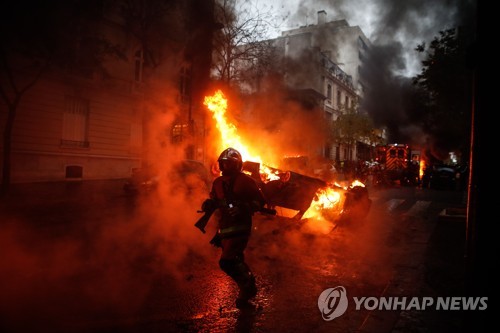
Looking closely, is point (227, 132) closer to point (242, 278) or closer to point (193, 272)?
point (193, 272)

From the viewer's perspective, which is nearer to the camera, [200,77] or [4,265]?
[4,265]

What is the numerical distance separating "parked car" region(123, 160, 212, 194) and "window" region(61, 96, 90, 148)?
6.88m

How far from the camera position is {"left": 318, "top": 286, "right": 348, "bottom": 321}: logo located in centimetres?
377

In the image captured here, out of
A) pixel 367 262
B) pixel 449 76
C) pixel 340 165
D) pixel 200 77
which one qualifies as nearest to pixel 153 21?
pixel 200 77

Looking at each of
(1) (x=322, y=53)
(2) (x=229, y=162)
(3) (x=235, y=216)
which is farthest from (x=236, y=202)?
(1) (x=322, y=53)

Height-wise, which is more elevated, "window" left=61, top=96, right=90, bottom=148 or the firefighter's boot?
"window" left=61, top=96, right=90, bottom=148

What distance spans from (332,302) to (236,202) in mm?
1618

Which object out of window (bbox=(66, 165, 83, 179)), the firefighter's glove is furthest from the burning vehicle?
window (bbox=(66, 165, 83, 179))

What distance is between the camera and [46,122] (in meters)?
16.0

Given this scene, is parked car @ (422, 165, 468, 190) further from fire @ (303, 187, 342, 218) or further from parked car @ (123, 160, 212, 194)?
parked car @ (123, 160, 212, 194)

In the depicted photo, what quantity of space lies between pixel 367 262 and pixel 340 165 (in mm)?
21132

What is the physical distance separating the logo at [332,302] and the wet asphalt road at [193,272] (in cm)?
8

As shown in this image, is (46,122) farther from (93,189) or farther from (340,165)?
(340,165)

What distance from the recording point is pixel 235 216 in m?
3.95
